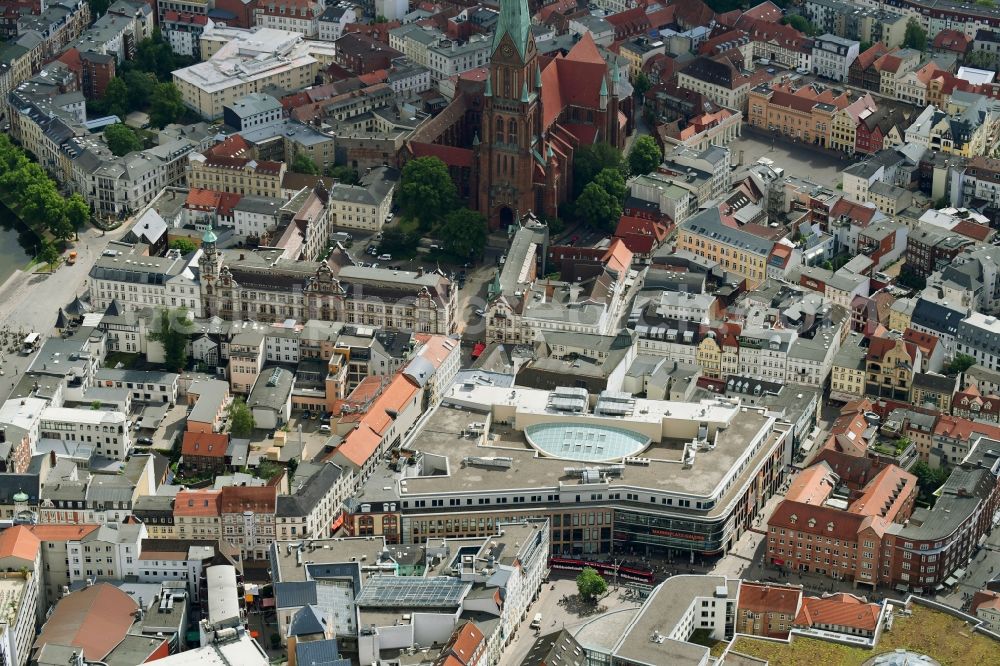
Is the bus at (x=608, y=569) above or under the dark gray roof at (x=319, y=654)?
under

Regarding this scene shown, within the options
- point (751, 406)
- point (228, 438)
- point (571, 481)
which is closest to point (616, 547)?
point (571, 481)

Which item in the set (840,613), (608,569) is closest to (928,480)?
(840,613)

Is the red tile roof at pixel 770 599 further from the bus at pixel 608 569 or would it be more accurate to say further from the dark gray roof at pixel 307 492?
the dark gray roof at pixel 307 492

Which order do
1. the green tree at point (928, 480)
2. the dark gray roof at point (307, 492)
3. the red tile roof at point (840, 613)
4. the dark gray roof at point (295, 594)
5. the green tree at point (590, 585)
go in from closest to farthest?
the red tile roof at point (840, 613)
the dark gray roof at point (295, 594)
the green tree at point (590, 585)
the dark gray roof at point (307, 492)
the green tree at point (928, 480)

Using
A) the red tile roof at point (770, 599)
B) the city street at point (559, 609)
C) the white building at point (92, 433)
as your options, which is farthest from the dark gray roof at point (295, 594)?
the red tile roof at point (770, 599)

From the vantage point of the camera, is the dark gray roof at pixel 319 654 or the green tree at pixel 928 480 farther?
the green tree at pixel 928 480

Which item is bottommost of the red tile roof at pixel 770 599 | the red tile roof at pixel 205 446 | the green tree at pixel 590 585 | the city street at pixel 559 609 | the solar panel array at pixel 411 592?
the city street at pixel 559 609

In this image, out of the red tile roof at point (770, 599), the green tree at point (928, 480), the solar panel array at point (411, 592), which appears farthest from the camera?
the green tree at point (928, 480)

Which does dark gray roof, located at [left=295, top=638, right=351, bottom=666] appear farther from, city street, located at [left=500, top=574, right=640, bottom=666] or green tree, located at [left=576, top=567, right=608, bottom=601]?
green tree, located at [left=576, top=567, right=608, bottom=601]
